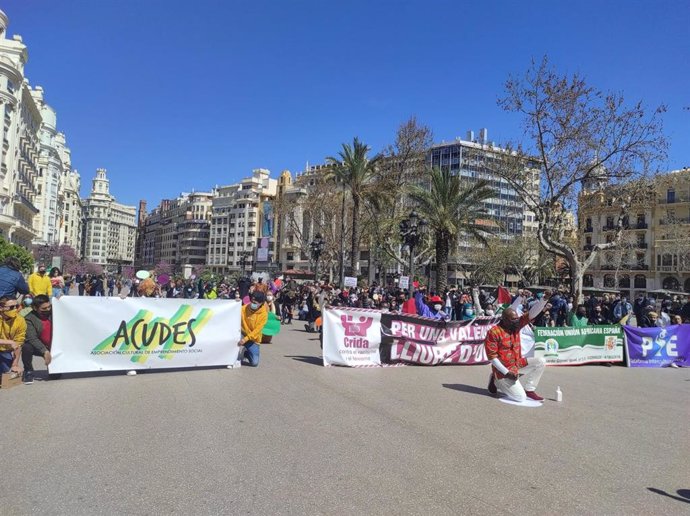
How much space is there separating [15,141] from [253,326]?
63779mm

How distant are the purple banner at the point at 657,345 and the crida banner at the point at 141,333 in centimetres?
945

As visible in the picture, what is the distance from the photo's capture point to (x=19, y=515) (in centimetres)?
362

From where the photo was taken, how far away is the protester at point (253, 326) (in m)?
9.86

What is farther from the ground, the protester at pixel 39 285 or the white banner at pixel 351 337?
the protester at pixel 39 285

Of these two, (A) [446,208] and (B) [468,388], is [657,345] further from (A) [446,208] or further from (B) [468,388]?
(A) [446,208]

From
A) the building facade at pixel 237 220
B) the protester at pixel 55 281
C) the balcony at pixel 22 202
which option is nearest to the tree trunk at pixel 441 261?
the protester at pixel 55 281

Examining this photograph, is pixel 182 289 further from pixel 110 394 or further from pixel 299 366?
pixel 110 394

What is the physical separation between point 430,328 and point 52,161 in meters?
99.3

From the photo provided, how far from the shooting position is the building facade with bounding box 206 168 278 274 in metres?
136

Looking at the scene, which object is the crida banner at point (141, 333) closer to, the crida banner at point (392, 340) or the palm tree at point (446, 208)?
the crida banner at point (392, 340)

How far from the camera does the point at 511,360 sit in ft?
26.5

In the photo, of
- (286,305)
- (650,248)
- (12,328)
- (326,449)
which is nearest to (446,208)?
(286,305)

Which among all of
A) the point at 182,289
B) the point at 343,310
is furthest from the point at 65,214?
the point at 343,310

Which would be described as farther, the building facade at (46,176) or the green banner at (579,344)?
the building facade at (46,176)
